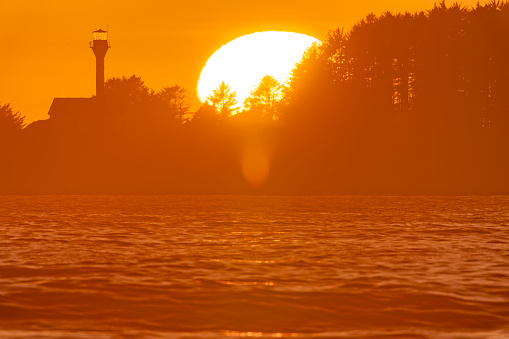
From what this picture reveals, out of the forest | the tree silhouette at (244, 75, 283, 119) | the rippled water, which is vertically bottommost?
the rippled water

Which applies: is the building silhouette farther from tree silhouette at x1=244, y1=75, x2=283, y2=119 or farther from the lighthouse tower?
tree silhouette at x1=244, y1=75, x2=283, y2=119

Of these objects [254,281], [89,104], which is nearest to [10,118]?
[89,104]

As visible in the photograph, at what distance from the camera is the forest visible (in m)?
87.1

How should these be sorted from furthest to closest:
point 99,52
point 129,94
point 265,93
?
1. point 129,94
2. point 265,93
3. point 99,52

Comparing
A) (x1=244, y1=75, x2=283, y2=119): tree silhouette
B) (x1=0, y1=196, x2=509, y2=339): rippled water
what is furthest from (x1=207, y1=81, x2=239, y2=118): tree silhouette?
(x1=0, y1=196, x2=509, y2=339): rippled water

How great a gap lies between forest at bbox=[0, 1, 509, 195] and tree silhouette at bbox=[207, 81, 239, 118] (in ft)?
123

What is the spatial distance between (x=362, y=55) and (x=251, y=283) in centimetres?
7190

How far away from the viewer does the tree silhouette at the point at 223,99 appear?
133 m

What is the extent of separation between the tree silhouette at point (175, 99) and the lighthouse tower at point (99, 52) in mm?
27772

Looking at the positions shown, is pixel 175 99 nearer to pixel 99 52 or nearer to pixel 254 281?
pixel 99 52

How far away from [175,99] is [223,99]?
24456 mm

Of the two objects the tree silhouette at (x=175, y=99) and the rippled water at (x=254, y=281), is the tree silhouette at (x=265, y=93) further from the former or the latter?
the rippled water at (x=254, y=281)

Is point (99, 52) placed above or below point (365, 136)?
above

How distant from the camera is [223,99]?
13388 centimetres
